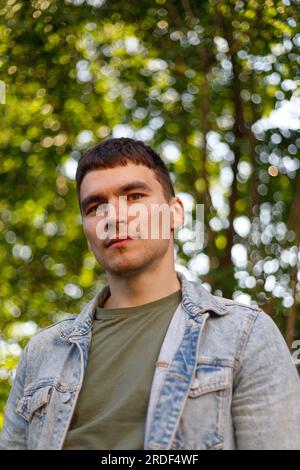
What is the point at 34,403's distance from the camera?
284 centimetres

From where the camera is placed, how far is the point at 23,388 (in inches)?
117

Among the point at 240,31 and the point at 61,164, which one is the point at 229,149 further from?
the point at 61,164

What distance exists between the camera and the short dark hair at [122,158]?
9.91 feet

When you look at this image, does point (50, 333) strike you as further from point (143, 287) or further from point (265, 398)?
point (265, 398)

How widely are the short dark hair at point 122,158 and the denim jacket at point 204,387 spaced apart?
48 centimetres

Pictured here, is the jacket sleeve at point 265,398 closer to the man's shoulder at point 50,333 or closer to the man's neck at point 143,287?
the man's neck at point 143,287

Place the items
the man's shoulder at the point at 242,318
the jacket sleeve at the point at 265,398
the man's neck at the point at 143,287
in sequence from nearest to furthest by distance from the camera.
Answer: the jacket sleeve at the point at 265,398, the man's shoulder at the point at 242,318, the man's neck at the point at 143,287

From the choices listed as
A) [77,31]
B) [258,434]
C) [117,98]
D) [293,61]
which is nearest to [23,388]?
[258,434]

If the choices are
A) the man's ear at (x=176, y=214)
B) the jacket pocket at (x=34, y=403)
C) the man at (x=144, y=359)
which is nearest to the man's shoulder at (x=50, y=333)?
the man at (x=144, y=359)

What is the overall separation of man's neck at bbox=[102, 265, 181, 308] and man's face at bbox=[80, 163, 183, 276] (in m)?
0.04

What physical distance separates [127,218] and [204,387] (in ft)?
2.33

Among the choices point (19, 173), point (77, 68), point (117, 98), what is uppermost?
point (77, 68)

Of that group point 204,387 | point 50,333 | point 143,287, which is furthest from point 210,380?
point 50,333
